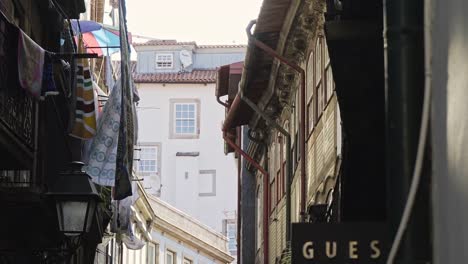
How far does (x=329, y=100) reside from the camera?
16.6 metres

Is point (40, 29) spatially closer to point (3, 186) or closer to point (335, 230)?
point (3, 186)

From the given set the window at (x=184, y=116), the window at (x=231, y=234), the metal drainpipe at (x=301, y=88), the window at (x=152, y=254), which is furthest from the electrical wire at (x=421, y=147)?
the window at (x=184, y=116)

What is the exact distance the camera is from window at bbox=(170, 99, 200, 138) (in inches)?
2667

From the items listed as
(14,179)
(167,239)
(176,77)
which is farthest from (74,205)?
(176,77)

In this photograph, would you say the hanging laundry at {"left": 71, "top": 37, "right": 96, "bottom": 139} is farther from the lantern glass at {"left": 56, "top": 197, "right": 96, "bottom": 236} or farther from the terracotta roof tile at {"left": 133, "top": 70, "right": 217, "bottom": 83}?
the terracotta roof tile at {"left": 133, "top": 70, "right": 217, "bottom": 83}

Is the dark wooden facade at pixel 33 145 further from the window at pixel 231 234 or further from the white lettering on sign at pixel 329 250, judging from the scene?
the window at pixel 231 234

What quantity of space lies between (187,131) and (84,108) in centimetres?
4960

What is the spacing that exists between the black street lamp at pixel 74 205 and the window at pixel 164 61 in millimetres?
55964

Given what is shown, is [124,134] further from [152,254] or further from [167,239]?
[167,239]

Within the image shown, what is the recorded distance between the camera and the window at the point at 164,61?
226 feet

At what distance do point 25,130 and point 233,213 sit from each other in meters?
53.4

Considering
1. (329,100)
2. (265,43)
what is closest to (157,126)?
(265,43)

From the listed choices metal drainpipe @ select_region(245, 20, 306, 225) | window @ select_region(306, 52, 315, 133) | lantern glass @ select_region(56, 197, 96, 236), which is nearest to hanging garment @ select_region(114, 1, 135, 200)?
metal drainpipe @ select_region(245, 20, 306, 225)

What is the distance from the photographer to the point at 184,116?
224ft
